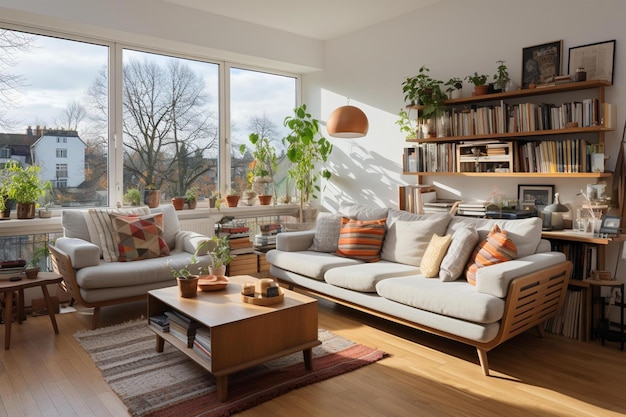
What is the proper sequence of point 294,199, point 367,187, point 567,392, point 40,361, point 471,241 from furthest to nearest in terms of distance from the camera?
1. point 294,199
2. point 367,187
3. point 471,241
4. point 40,361
5. point 567,392

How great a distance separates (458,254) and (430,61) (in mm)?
2271

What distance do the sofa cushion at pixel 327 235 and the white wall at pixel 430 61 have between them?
37.2 inches

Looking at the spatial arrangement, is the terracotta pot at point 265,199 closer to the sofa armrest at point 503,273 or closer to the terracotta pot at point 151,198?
the terracotta pot at point 151,198

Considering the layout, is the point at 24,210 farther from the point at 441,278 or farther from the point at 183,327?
the point at 441,278

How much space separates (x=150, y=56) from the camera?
17.0 feet

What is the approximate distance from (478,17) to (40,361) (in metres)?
4.44

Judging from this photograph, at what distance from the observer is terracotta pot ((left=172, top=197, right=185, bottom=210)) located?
17.3ft

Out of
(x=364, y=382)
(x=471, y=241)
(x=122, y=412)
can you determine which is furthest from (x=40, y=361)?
(x=471, y=241)

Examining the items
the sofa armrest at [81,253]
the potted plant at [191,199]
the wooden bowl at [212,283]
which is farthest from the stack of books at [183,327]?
the potted plant at [191,199]

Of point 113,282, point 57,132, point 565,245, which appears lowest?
point 113,282

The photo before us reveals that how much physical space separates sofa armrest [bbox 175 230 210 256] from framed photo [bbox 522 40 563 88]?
310cm

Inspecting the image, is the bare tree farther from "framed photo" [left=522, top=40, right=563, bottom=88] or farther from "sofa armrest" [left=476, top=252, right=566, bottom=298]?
"framed photo" [left=522, top=40, right=563, bottom=88]

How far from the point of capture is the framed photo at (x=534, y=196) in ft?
13.0

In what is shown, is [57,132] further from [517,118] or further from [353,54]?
[517,118]
